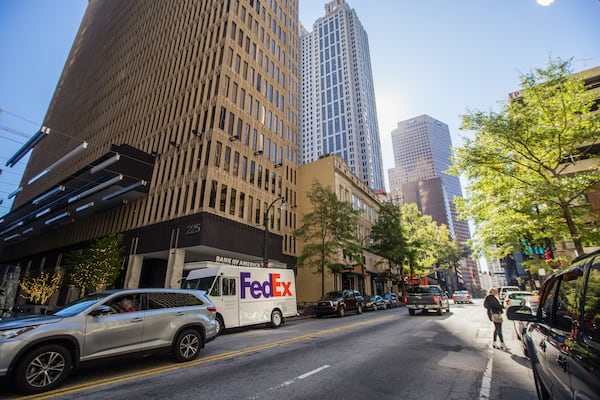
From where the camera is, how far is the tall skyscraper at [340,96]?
120 meters

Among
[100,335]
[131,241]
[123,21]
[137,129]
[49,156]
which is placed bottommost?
[100,335]

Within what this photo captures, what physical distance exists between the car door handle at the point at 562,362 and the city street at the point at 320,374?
2.61 meters

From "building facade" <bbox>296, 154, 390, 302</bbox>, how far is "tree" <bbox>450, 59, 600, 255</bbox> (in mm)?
13119

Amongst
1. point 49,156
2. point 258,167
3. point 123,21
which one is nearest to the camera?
point 258,167

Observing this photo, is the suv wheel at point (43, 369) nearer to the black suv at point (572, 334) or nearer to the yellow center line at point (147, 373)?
the yellow center line at point (147, 373)

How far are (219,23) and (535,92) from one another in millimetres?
31021

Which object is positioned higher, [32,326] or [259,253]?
[259,253]

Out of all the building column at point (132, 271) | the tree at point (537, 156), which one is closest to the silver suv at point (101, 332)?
the tree at point (537, 156)

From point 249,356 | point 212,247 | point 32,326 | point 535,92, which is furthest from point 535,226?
point 212,247

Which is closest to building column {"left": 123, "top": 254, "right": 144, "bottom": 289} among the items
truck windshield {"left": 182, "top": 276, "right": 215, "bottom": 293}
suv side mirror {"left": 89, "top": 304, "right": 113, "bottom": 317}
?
truck windshield {"left": 182, "top": 276, "right": 215, "bottom": 293}

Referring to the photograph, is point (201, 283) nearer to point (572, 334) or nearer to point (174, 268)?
point (174, 268)

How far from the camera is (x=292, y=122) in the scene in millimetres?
38844

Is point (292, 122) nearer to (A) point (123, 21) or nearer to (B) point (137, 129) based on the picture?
(B) point (137, 129)

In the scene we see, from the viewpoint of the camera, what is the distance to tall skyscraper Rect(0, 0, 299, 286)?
82.4 feet
